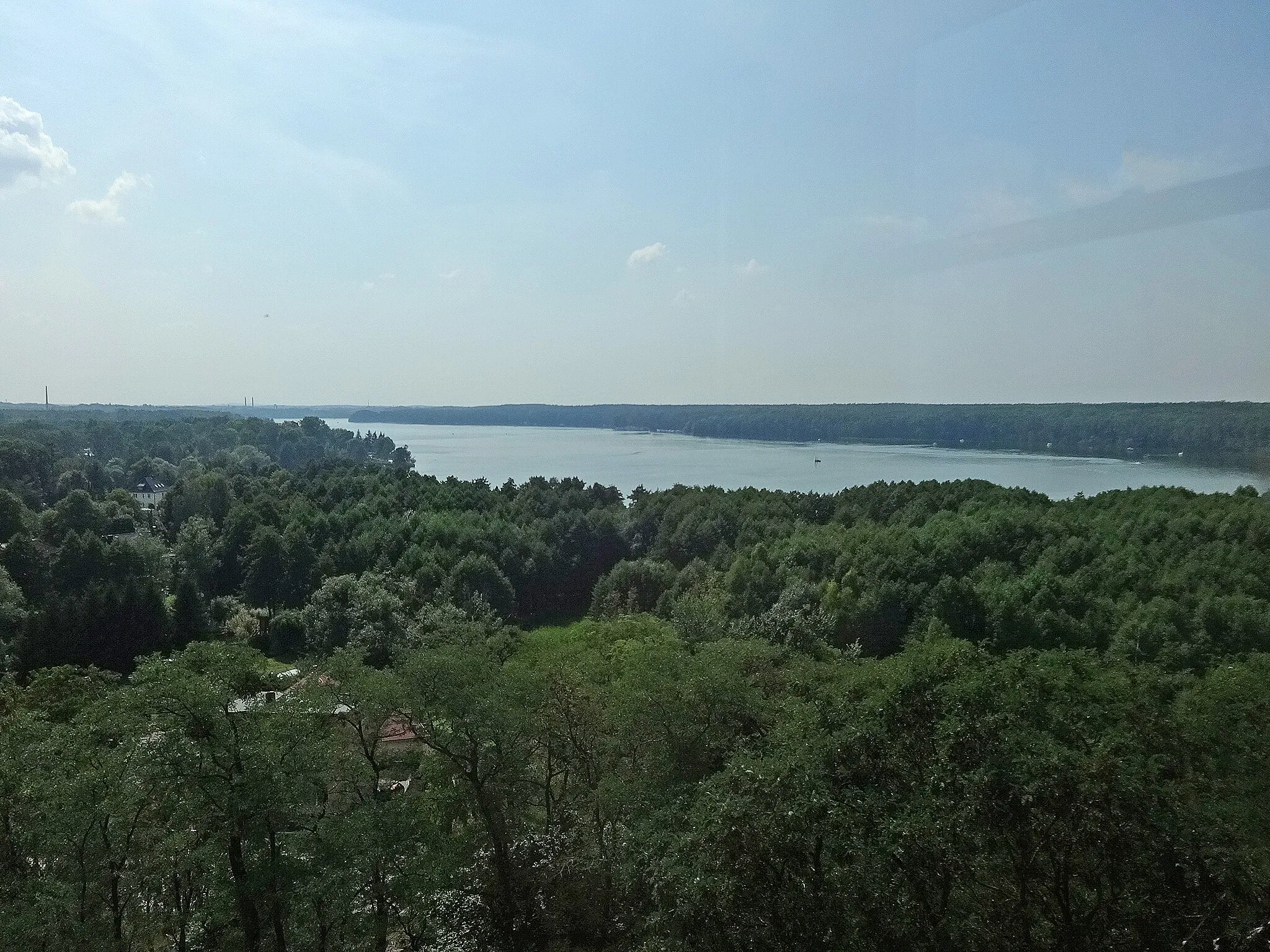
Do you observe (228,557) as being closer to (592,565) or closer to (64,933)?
Result: (592,565)

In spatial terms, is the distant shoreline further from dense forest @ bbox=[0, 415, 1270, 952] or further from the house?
the house

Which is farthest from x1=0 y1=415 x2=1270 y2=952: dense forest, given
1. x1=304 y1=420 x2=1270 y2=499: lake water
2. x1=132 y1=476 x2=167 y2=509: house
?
x1=132 y1=476 x2=167 y2=509: house

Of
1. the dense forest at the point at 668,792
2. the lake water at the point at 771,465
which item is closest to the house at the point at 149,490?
the lake water at the point at 771,465

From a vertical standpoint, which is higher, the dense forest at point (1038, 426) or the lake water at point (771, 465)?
the dense forest at point (1038, 426)

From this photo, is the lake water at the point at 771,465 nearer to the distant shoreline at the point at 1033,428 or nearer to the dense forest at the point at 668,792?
the distant shoreline at the point at 1033,428

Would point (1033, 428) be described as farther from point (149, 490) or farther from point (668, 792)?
point (149, 490)
